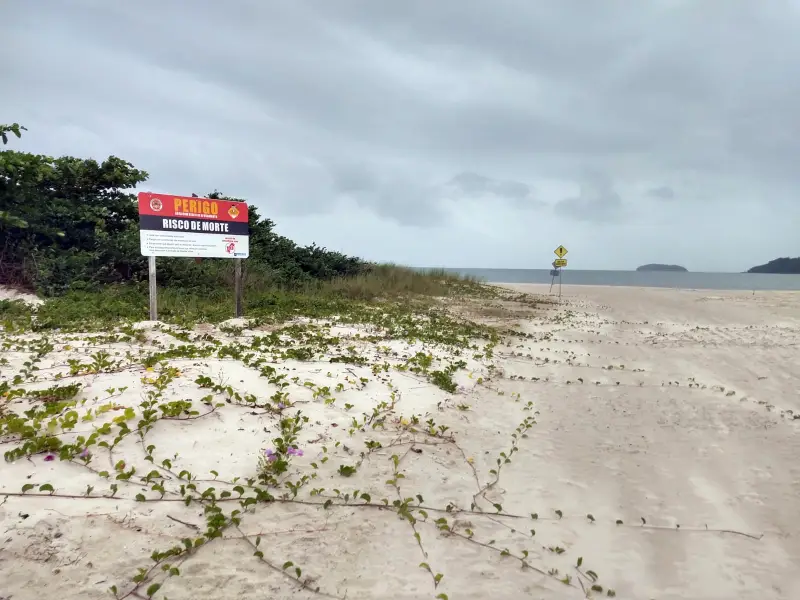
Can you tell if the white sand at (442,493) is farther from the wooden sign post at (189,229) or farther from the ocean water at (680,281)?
the ocean water at (680,281)

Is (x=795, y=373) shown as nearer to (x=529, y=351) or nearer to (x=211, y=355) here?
(x=529, y=351)

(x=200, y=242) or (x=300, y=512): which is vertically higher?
(x=200, y=242)

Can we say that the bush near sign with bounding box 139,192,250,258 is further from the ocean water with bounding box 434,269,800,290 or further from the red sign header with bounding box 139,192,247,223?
the ocean water with bounding box 434,269,800,290

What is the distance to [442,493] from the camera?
3473mm

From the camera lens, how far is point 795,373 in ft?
25.3

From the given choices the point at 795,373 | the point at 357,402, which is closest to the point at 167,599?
the point at 357,402

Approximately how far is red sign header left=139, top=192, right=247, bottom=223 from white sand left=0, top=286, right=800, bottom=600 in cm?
301

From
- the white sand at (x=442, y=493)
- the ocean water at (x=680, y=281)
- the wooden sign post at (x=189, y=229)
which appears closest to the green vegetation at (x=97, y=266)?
the wooden sign post at (x=189, y=229)

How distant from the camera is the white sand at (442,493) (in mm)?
2518

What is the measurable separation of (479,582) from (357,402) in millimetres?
2630

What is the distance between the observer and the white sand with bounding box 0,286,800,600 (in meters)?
2.52

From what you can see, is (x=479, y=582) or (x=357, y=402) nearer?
(x=479, y=582)

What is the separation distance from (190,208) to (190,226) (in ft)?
1.15

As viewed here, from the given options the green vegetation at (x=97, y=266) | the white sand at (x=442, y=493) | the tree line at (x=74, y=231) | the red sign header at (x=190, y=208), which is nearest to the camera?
the white sand at (x=442, y=493)
